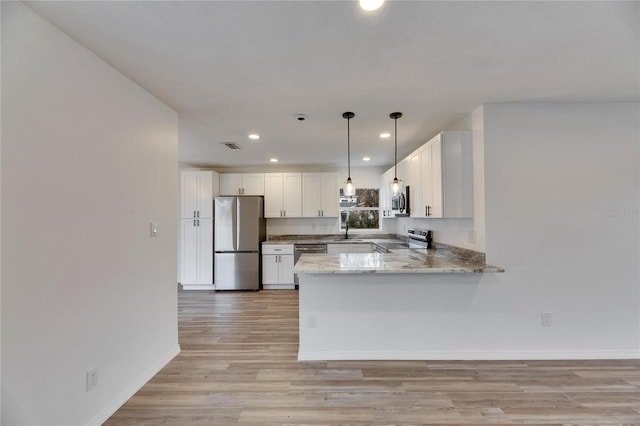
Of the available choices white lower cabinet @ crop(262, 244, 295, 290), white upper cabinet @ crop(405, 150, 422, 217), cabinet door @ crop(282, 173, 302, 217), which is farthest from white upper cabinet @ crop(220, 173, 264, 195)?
white upper cabinet @ crop(405, 150, 422, 217)

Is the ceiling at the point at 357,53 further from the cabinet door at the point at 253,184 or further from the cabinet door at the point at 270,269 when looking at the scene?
the cabinet door at the point at 270,269

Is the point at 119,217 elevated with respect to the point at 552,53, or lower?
lower

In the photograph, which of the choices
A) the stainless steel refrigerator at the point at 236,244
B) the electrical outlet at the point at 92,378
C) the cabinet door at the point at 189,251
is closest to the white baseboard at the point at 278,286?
the stainless steel refrigerator at the point at 236,244

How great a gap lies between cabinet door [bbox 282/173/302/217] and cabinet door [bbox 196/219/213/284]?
144 centimetres

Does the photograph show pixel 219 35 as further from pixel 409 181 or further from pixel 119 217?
pixel 409 181

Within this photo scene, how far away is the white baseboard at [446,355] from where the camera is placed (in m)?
2.74

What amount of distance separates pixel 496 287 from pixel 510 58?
1948 mm

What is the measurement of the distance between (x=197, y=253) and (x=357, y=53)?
4671 millimetres

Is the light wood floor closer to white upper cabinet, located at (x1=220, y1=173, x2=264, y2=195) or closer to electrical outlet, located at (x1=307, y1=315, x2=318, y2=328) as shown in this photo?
electrical outlet, located at (x1=307, y1=315, x2=318, y2=328)

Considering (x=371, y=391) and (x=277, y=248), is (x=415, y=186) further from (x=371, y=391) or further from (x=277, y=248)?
(x=277, y=248)

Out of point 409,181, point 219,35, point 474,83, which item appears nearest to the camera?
point 219,35

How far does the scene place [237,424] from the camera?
191cm

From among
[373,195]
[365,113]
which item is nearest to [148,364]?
[365,113]

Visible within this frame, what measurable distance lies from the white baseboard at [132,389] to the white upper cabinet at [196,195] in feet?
9.79
